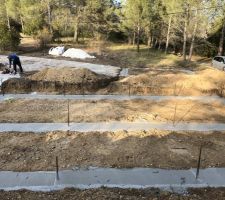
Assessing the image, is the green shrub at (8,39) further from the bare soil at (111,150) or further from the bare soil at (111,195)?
the bare soil at (111,195)

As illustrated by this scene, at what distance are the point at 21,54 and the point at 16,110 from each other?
15439 mm

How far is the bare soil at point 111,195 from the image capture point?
8258 millimetres

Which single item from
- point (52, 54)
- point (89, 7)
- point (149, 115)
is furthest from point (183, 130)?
point (89, 7)

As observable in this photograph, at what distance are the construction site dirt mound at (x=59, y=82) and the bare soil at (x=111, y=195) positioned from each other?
9.87m

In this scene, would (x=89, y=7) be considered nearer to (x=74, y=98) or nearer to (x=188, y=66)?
(x=188, y=66)

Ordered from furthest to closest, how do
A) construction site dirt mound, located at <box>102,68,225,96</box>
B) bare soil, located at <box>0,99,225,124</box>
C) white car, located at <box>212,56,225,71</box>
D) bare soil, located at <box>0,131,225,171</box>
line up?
white car, located at <box>212,56,225,71</box>
construction site dirt mound, located at <box>102,68,225,96</box>
bare soil, located at <box>0,99,225,124</box>
bare soil, located at <box>0,131,225,171</box>

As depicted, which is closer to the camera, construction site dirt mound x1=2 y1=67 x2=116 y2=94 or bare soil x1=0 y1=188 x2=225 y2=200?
bare soil x1=0 y1=188 x2=225 y2=200

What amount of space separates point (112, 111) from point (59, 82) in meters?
4.82

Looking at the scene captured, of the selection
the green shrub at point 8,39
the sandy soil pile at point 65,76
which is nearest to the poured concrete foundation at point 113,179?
the sandy soil pile at point 65,76

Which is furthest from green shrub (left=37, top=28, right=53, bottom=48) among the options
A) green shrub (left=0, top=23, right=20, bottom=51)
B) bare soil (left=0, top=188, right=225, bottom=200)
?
bare soil (left=0, top=188, right=225, bottom=200)

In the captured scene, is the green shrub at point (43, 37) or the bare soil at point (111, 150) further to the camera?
the green shrub at point (43, 37)

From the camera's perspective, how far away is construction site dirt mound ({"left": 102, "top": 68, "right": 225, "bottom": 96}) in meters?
18.6

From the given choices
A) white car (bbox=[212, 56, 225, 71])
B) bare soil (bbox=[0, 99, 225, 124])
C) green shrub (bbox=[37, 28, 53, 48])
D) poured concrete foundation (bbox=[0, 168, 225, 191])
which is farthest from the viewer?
green shrub (bbox=[37, 28, 53, 48])

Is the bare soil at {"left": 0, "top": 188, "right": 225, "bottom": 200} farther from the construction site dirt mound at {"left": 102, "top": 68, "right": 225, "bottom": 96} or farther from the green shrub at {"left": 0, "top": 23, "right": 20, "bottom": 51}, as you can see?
the green shrub at {"left": 0, "top": 23, "right": 20, "bottom": 51}
